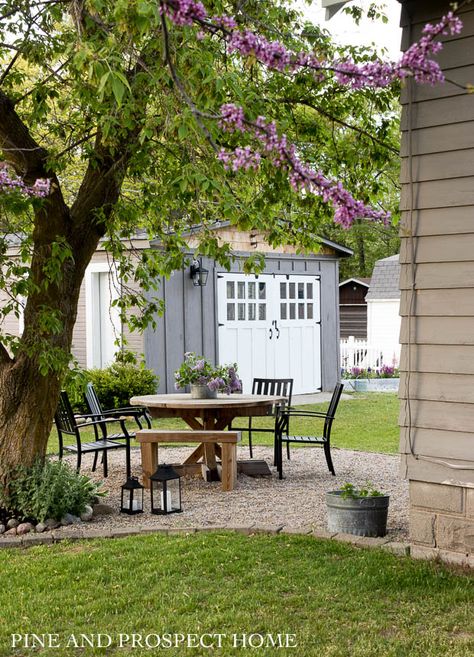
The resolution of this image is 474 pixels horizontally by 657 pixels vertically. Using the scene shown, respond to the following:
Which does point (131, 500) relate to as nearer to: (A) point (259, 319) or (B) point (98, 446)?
(B) point (98, 446)

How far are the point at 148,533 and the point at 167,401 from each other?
7.71ft

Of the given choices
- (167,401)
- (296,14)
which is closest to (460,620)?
(167,401)

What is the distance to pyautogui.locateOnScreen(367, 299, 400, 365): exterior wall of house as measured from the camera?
29.0 metres

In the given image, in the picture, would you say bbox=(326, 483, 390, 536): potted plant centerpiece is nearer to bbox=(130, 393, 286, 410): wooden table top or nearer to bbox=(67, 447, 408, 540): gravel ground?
bbox=(67, 447, 408, 540): gravel ground

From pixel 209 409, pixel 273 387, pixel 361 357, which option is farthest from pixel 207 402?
pixel 361 357

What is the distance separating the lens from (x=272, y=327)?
53.8ft

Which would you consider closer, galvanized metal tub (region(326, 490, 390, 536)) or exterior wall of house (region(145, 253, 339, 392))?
galvanized metal tub (region(326, 490, 390, 536))

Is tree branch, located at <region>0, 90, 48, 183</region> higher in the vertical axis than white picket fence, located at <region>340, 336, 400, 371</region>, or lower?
higher

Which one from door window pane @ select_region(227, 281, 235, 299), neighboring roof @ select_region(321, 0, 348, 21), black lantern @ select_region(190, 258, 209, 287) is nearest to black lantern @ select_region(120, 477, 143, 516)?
neighboring roof @ select_region(321, 0, 348, 21)

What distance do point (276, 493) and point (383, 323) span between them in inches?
855

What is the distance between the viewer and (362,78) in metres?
3.13

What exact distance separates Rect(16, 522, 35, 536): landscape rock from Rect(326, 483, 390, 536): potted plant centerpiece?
224cm

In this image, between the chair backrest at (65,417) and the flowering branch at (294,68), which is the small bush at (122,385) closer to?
the chair backrest at (65,417)

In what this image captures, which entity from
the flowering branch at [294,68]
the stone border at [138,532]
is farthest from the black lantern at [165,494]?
the flowering branch at [294,68]
